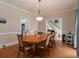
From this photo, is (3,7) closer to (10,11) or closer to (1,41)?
(10,11)

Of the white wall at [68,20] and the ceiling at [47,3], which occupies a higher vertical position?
the ceiling at [47,3]

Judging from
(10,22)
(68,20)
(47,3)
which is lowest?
(10,22)

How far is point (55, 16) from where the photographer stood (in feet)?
18.6

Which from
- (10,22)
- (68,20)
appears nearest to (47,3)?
(68,20)

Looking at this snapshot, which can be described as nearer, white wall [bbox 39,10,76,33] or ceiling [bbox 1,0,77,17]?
ceiling [bbox 1,0,77,17]

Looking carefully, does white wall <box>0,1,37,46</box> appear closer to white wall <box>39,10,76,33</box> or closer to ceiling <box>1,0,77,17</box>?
ceiling <box>1,0,77,17</box>

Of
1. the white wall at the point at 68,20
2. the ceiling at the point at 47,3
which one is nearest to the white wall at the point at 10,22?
the ceiling at the point at 47,3

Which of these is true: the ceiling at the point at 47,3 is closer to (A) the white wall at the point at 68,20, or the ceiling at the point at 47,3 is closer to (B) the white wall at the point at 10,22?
(B) the white wall at the point at 10,22

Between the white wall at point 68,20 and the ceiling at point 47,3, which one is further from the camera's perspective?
the white wall at point 68,20

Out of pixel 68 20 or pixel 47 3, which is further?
pixel 68 20

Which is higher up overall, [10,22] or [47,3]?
[47,3]

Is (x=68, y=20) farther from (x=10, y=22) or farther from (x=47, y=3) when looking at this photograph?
(x=10, y=22)

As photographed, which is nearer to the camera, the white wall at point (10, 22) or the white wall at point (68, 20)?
the white wall at point (10, 22)

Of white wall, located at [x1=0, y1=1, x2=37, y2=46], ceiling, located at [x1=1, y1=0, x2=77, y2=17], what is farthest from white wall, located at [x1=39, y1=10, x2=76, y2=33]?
white wall, located at [x1=0, y1=1, x2=37, y2=46]
